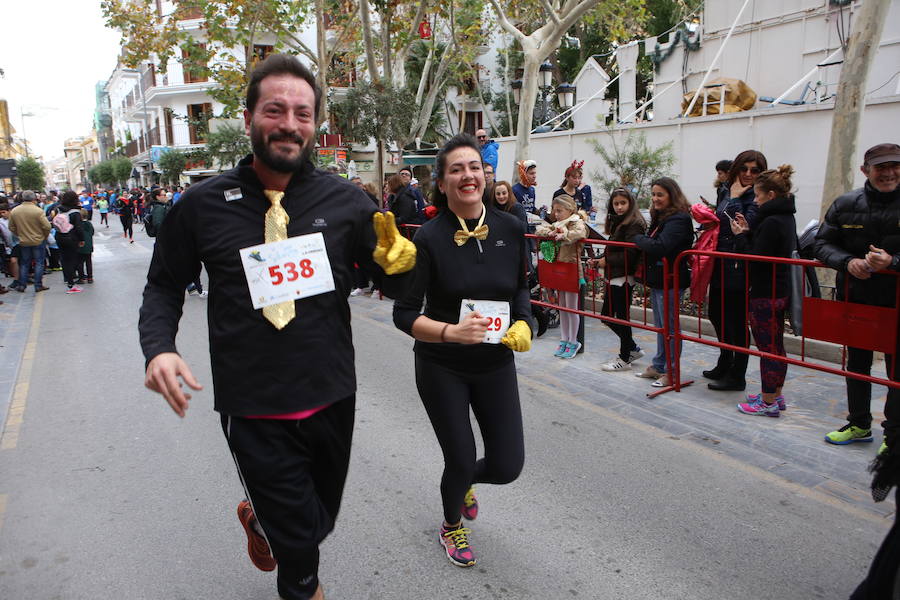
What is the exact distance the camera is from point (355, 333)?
8.32m

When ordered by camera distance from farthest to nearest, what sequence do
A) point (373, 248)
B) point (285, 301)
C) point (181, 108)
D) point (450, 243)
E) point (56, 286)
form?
point (181, 108), point (56, 286), point (450, 243), point (373, 248), point (285, 301)

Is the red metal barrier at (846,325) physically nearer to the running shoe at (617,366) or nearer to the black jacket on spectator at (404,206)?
the running shoe at (617,366)

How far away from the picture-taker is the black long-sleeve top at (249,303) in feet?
7.18

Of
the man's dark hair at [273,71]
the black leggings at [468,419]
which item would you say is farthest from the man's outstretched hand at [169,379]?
the black leggings at [468,419]

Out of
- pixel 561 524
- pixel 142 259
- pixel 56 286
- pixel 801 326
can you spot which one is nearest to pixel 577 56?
pixel 142 259

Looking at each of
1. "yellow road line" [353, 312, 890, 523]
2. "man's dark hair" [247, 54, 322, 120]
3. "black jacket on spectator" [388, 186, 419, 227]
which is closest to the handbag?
"yellow road line" [353, 312, 890, 523]

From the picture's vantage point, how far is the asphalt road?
3.03 m

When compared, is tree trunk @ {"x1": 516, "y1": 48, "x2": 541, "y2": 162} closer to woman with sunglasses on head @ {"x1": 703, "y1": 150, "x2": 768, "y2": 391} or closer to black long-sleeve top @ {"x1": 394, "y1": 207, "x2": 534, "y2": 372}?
woman with sunglasses on head @ {"x1": 703, "y1": 150, "x2": 768, "y2": 391}

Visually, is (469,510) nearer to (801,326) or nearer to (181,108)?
(801,326)

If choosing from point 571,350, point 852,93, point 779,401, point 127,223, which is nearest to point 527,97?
point 852,93

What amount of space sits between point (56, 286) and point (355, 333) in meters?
8.76

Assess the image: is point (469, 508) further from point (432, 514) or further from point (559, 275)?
point (559, 275)

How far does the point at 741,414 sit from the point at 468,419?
314 cm

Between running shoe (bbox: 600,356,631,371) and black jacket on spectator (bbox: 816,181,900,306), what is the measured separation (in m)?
2.35
